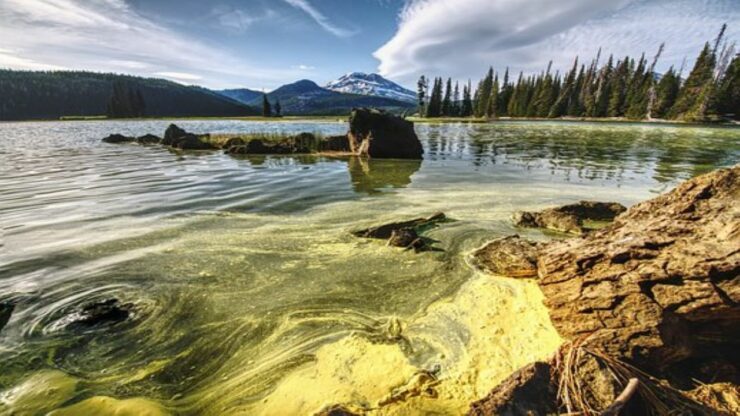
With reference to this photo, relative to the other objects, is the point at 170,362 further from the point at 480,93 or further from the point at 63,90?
the point at 63,90

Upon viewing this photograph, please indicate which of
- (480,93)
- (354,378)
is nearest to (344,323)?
(354,378)

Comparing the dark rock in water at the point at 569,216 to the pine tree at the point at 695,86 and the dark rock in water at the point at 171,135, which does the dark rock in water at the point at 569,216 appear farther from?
the pine tree at the point at 695,86

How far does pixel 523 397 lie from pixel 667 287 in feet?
7.03

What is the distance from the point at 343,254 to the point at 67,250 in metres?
5.76

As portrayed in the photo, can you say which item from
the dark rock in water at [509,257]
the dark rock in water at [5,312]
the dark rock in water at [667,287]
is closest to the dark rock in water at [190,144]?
the dark rock in water at [5,312]

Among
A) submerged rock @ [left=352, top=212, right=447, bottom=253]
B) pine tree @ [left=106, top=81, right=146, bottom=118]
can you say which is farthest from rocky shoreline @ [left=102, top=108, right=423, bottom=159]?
pine tree @ [left=106, top=81, right=146, bottom=118]

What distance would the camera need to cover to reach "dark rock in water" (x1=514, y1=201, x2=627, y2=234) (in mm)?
7723

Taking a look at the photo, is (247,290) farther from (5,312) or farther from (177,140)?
(177,140)

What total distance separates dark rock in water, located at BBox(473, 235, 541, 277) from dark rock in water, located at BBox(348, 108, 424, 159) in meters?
16.0

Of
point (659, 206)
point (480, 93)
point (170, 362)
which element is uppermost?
point (480, 93)

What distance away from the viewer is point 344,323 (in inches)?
175

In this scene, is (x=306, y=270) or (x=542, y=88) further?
(x=542, y=88)

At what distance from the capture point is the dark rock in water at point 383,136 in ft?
72.8

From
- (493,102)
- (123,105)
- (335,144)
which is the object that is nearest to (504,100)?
(493,102)
